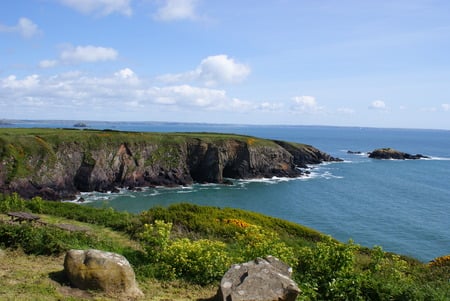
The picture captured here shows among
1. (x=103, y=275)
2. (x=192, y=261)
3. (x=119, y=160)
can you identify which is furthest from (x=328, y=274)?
(x=119, y=160)

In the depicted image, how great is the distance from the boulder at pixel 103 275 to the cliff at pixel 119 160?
48488 millimetres

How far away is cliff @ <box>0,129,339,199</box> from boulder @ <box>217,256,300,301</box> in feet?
169

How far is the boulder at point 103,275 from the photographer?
35.2 ft

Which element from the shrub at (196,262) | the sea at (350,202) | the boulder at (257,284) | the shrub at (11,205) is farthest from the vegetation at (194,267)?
the sea at (350,202)

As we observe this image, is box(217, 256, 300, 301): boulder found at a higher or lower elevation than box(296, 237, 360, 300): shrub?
higher

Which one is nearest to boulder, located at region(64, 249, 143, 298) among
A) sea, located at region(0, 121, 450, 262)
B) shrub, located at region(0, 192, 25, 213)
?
shrub, located at region(0, 192, 25, 213)

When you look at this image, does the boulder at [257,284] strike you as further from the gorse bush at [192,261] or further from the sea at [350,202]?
the sea at [350,202]

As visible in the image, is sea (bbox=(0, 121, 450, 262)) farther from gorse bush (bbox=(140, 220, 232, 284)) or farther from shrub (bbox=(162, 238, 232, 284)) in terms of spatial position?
shrub (bbox=(162, 238, 232, 284))

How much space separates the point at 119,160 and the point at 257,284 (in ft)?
208

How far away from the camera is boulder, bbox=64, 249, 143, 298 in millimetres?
10727

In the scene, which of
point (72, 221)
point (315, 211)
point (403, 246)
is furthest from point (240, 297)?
point (315, 211)

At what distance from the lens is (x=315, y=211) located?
178ft

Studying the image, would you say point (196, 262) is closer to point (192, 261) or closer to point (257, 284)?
point (192, 261)

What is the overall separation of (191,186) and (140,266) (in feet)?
196
